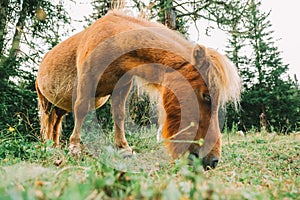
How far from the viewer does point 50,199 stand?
854mm

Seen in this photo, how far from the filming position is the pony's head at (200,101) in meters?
3.06

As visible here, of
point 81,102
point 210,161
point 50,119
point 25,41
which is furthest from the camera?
point 25,41

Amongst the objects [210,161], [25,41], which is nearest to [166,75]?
[210,161]

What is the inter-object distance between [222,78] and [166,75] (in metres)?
0.62

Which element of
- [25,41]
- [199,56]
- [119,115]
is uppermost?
[25,41]

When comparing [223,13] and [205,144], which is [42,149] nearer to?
[205,144]

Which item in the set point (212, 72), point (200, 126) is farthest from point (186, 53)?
point (200, 126)

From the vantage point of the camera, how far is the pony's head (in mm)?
3057

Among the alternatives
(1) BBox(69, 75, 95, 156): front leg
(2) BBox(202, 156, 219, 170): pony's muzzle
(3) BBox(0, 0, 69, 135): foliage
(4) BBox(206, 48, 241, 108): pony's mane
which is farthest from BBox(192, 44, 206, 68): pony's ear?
(3) BBox(0, 0, 69, 135): foliage

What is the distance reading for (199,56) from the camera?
3.34 m

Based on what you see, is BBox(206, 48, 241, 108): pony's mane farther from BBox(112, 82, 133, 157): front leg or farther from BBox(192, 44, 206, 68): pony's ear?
BBox(112, 82, 133, 157): front leg

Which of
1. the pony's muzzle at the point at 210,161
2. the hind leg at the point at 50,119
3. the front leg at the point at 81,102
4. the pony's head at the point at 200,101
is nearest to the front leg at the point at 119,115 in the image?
the front leg at the point at 81,102

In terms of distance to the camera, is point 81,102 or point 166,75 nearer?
point 166,75

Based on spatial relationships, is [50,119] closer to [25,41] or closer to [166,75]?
[166,75]
